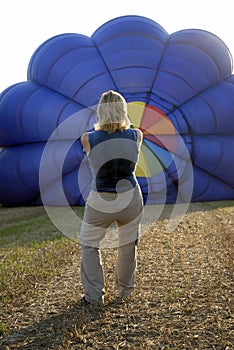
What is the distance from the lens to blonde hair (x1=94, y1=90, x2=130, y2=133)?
13.3ft

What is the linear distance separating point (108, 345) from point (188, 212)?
7281 millimetres

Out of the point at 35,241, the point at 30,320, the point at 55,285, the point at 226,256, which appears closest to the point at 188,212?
the point at 35,241

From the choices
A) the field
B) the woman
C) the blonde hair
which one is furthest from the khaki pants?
the blonde hair

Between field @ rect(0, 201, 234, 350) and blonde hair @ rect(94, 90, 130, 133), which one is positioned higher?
blonde hair @ rect(94, 90, 130, 133)

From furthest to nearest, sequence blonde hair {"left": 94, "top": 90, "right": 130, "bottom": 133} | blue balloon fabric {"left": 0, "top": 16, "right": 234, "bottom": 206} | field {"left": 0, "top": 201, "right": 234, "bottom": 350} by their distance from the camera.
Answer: blue balloon fabric {"left": 0, "top": 16, "right": 234, "bottom": 206} < blonde hair {"left": 94, "top": 90, "right": 130, "bottom": 133} < field {"left": 0, "top": 201, "right": 234, "bottom": 350}

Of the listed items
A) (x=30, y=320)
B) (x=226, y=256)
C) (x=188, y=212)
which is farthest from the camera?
(x=188, y=212)

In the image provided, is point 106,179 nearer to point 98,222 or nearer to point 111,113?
point 98,222

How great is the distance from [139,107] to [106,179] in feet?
25.9

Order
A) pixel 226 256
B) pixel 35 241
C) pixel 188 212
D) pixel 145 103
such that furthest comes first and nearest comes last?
pixel 145 103, pixel 188 212, pixel 35 241, pixel 226 256

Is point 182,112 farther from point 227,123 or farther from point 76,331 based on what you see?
point 76,331

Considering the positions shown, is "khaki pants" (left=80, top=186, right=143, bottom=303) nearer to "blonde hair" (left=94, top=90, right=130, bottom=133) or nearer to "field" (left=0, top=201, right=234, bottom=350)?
"field" (left=0, top=201, right=234, bottom=350)

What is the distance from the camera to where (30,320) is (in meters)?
3.85

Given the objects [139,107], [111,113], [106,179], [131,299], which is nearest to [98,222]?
[106,179]

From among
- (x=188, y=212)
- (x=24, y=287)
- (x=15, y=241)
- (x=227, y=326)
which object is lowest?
(x=188, y=212)
